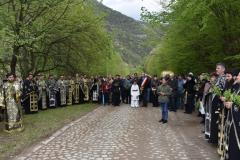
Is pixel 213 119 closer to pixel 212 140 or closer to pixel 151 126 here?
pixel 212 140

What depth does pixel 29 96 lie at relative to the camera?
2389 cm

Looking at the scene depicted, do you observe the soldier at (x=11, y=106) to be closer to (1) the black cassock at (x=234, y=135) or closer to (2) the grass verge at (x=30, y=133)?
(2) the grass verge at (x=30, y=133)

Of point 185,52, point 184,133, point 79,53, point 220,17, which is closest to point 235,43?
point 220,17

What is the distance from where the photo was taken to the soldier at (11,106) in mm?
16438

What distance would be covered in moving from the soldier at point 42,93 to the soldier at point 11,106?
911 centimetres

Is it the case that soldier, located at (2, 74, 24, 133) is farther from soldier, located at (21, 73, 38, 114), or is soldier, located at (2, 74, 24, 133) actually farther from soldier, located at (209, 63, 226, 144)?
soldier, located at (21, 73, 38, 114)

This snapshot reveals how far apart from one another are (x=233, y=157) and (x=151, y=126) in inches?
313

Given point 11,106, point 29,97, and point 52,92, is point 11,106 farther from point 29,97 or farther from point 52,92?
point 52,92

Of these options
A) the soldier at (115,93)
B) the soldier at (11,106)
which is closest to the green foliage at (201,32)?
the soldier at (115,93)

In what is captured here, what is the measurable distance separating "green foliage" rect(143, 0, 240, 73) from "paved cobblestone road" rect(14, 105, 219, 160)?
455cm

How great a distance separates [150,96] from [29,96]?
9.54 m

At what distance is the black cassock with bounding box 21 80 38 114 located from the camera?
23.7m

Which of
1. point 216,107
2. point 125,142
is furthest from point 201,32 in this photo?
point 125,142

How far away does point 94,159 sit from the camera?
35.9 feet
